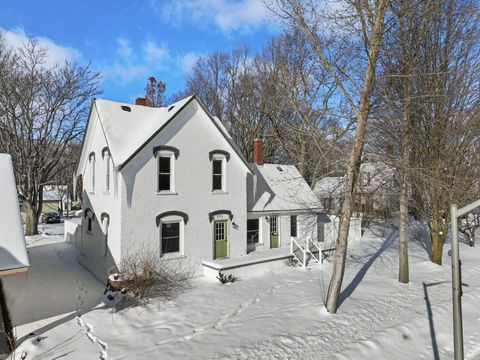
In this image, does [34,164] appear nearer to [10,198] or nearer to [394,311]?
[10,198]

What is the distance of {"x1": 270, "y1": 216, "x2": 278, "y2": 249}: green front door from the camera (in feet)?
60.3

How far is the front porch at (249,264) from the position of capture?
45.8ft

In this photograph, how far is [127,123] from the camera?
15133mm

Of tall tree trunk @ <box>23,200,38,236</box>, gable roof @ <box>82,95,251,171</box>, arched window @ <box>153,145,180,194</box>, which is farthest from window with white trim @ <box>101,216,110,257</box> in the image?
tall tree trunk @ <box>23,200,38,236</box>

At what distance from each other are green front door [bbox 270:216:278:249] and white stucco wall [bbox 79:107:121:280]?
903cm

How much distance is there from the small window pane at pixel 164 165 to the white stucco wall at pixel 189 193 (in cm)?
40

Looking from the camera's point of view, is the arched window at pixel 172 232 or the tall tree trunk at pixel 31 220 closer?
the arched window at pixel 172 232

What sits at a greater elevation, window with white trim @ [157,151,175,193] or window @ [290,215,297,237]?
window with white trim @ [157,151,175,193]

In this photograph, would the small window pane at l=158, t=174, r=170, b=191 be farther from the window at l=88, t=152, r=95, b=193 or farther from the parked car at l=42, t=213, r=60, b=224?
the parked car at l=42, t=213, r=60, b=224

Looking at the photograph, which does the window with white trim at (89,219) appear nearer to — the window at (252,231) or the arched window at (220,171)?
the arched window at (220,171)

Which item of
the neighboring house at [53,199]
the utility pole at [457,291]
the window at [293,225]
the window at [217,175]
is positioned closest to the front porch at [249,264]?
the window at [293,225]

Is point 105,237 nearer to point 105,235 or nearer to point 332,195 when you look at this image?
point 105,235

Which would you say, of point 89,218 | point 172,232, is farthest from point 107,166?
point 172,232

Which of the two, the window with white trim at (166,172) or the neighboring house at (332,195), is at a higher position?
the window with white trim at (166,172)
